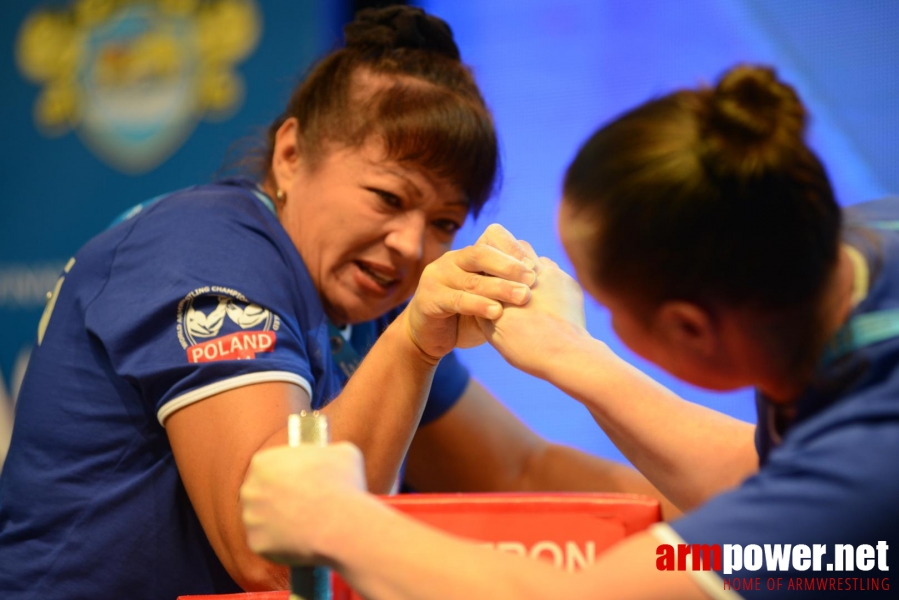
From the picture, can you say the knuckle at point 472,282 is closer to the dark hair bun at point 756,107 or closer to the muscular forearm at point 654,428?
the muscular forearm at point 654,428

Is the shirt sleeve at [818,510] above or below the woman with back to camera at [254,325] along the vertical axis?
below

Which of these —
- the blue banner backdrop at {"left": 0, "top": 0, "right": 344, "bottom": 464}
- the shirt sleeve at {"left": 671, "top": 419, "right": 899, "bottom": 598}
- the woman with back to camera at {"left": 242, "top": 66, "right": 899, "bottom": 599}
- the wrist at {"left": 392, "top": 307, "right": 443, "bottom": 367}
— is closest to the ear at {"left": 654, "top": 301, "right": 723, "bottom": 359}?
the woman with back to camera at {"left": 242, "top": 66, "right": 899, "bottom": 599}

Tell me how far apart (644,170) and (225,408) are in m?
0.53

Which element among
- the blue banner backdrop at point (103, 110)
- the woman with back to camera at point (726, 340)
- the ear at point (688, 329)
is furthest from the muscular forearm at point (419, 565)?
the blue banner backdrop at point (103, 110)

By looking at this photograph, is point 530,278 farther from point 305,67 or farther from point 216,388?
point 305,67

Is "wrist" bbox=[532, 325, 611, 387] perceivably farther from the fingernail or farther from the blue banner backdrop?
the blue banner backdrop

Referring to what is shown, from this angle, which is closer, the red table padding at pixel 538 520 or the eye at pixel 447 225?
the red table padding at pixel 538 520

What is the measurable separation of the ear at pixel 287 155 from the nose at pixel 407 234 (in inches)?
6.6

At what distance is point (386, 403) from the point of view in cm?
100

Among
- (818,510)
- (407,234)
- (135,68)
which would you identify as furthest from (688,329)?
(135,68)

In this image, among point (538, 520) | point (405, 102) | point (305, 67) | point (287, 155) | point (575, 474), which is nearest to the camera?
point (538, 520)

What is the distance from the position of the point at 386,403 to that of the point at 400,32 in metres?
0.55

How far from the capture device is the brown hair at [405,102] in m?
1.21

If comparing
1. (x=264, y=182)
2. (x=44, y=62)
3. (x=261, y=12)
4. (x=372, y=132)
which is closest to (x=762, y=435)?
(x=372, y=132)
